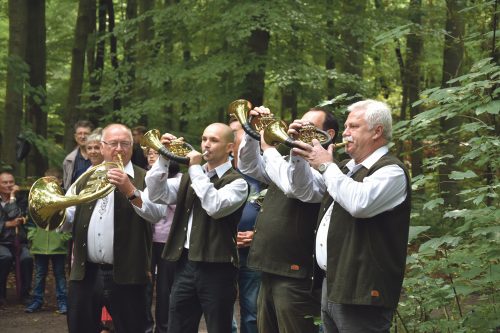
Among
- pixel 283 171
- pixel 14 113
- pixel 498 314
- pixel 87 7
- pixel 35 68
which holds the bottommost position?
pixel 498 314

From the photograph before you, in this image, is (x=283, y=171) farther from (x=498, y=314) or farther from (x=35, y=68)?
(x=35, y=68)

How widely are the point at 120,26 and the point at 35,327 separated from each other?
247 inches

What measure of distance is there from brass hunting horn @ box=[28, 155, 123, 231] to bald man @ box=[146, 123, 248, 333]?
0.37 metres

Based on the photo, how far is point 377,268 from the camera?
434 cm

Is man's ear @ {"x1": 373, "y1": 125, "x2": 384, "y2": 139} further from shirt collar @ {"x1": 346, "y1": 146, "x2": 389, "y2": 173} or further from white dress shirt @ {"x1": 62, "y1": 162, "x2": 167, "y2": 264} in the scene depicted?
white dress shirt @ {"x1": 62, "y1": 162, "x2": 167, "y2": 264}

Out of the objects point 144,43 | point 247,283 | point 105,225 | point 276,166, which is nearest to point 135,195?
point 105,225

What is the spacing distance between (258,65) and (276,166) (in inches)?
295

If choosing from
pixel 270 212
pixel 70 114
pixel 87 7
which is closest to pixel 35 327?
pixel 270 212

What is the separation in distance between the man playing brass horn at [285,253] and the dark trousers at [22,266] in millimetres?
→ 6098

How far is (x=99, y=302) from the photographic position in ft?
20.6

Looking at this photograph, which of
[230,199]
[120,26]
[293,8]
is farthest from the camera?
[120,26]

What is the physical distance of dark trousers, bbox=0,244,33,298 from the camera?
A: 10609mm

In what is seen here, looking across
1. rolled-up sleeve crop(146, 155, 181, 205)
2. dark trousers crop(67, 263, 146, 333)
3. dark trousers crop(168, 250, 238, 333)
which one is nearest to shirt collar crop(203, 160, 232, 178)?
rolled-up sleeve crop(146, 155, 181, 205)

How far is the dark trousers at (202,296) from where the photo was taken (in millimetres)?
5816
